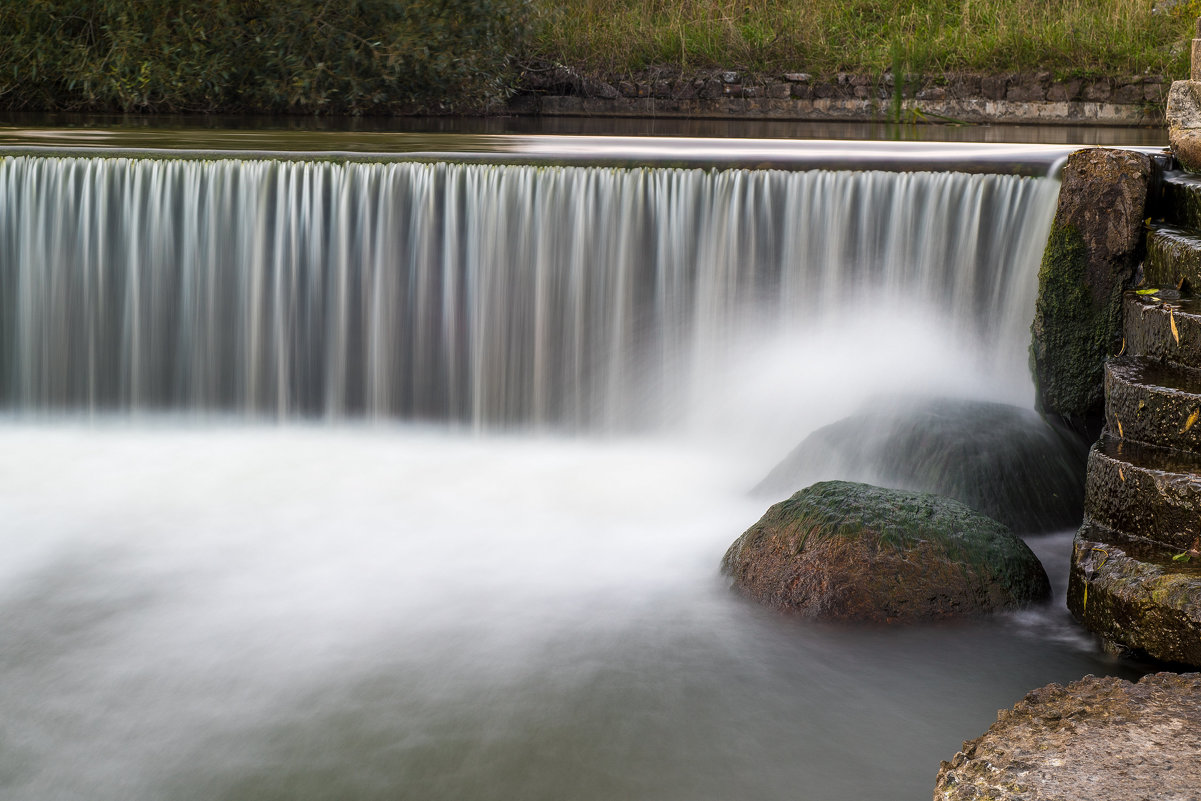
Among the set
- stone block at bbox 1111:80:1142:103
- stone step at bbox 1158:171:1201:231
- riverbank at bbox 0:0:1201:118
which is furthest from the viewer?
stone block at bbox 1111:80:1142:103

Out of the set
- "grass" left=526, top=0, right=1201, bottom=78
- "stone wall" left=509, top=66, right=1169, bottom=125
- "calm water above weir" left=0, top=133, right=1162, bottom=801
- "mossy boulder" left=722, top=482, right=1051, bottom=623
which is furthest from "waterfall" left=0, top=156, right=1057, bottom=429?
"grass" left=526, top=0, right=1201, bottom=78

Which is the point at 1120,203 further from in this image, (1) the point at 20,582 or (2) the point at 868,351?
(1) the point at 20,582

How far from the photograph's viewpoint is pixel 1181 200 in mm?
5012

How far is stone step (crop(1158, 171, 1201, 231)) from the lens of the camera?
488 centimetres

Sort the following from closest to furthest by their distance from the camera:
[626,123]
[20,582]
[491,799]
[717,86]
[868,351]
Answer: [491,799] < [20,582] < [868,351] < [626,123] < [717,86]

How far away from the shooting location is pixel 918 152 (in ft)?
22.6

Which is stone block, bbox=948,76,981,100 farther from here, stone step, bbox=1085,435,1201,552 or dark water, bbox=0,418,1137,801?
stone step, bbox=1085,435,1201,552

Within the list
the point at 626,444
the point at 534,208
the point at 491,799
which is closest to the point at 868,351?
the point at 626,444

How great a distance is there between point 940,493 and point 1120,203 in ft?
4.66

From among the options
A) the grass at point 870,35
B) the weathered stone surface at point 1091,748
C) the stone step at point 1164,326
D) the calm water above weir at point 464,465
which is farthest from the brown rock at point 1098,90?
the weathered stone surface at point 1091,748

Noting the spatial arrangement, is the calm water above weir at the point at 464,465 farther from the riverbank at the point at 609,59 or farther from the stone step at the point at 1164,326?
the riverbank at the point at 609,59

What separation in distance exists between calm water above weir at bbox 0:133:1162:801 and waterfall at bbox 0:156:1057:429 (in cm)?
2

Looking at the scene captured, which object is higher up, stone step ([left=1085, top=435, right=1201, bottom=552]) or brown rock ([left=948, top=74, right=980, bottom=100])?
brown rock ([left=948, top=74, right=980, bottom=100])

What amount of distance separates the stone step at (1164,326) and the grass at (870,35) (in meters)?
8.92
